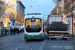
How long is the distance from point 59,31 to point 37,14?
3557mm

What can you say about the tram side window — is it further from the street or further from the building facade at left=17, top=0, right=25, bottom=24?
the building facade at left=17, top=0, right=25, bottom=24

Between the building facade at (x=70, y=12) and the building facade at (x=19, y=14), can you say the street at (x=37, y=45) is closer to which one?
the building facade at (x=70, y=12)

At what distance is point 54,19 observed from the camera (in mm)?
23875

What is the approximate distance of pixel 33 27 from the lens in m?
16.5

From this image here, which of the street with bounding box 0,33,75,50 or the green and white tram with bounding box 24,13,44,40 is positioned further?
the green and white tram with bounding box 24,13,44,40

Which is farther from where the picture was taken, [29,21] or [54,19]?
[54,19]

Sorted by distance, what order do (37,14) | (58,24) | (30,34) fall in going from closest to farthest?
(30,34) → (37,14) → (58,24)

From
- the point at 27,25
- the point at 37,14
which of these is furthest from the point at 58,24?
the point at 27,25

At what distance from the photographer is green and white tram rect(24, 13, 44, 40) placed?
16.2m

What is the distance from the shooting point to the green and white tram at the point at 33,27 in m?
16.2

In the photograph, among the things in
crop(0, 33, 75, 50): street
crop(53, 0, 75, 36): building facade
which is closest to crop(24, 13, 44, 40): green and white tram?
crop(0, 33, 75, 50): street

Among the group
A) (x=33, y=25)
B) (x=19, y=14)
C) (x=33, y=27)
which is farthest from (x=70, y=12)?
(x=19, y=14)

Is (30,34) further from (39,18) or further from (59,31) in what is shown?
(59,31)

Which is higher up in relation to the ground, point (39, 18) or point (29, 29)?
point (39, 18)
